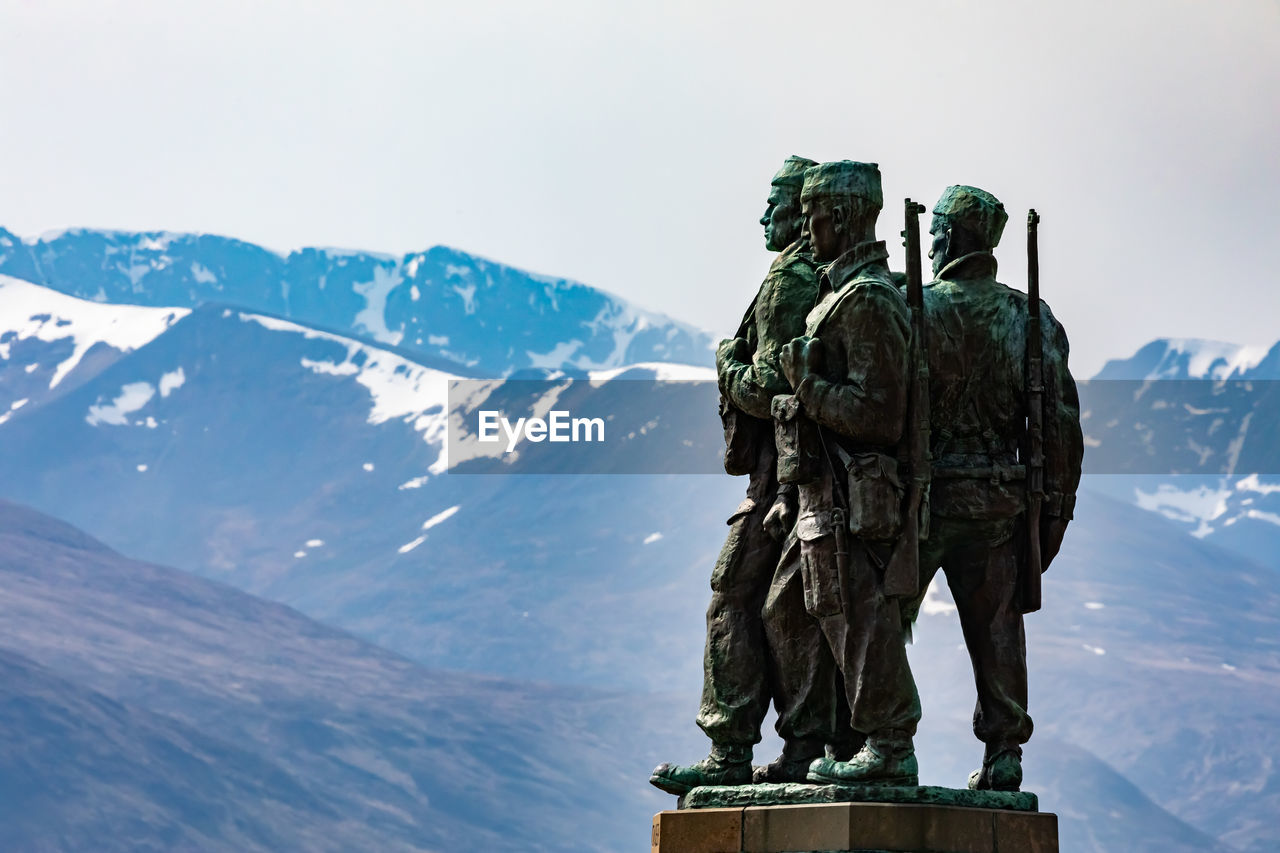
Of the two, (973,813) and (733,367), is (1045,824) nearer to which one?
(973,813)

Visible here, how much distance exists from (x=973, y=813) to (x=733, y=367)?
10.0 feet

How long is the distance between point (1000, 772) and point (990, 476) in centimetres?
174

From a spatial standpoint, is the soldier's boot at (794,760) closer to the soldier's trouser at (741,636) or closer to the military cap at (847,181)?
the soldier's trouser at (741,636)

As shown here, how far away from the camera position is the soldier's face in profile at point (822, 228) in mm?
14164

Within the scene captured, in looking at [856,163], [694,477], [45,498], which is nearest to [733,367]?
[856,163]

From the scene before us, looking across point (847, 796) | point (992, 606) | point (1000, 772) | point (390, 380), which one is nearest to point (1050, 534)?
point (992, 606)

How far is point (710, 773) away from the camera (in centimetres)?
1430

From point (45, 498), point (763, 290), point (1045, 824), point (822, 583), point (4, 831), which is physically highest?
point (45, 498)

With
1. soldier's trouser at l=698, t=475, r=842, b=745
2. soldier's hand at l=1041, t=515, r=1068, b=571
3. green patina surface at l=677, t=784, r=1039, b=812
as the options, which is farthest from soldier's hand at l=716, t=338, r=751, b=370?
green patina surface at l=677, t=784, r=1039, b=812

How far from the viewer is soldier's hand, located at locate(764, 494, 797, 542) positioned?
14211 millimetres

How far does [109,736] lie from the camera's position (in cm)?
8694

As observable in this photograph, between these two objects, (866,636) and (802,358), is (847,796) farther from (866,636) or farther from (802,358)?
(802,358)

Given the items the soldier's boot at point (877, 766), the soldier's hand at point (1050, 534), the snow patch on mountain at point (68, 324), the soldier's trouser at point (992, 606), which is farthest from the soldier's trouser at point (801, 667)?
the snow patch on mountain at point (68, 324)

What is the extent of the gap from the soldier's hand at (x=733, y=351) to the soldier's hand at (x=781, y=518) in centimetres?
95
